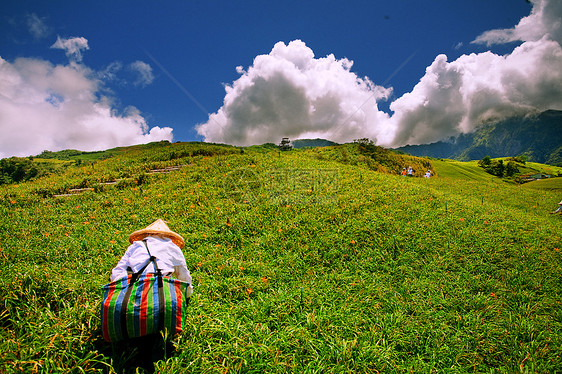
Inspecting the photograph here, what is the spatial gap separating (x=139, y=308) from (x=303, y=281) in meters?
2.93

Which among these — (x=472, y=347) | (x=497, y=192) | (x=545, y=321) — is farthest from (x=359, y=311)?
(x=497, y=192)

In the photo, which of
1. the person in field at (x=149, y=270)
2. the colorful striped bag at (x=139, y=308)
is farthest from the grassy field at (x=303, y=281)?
the colorful striped bag at (x=139, y=308)

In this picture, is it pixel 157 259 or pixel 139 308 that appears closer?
pixel 139 308

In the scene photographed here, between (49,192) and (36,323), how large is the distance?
8922 millimetres

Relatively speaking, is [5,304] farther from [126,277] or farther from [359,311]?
[359,311]

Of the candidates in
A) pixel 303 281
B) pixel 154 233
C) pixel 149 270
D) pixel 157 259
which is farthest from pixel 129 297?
pixel 303 281

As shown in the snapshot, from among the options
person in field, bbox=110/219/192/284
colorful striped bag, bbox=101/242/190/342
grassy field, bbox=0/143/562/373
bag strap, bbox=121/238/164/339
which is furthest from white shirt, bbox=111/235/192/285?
grassy field, bbox=0/143/562/373

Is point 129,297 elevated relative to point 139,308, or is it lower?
elevated

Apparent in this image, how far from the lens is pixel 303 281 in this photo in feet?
14.2

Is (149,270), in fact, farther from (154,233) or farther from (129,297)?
(154,233)

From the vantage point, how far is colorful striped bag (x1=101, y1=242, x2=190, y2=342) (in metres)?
2.12

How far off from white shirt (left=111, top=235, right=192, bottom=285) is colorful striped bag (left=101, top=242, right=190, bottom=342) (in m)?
0.22

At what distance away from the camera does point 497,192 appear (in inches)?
539

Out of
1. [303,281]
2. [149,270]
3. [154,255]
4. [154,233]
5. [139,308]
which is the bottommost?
[303,281]
